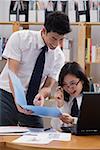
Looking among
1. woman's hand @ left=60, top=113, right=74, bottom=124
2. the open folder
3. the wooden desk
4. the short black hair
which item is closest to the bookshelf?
the short black hair

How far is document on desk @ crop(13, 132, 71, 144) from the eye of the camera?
1618 millimetres

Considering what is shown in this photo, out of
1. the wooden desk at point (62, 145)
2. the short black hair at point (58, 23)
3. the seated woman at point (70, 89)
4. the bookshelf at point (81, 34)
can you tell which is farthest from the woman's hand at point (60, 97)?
the bookshelf at point (81, 34)

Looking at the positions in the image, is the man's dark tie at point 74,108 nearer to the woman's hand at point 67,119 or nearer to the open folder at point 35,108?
the woman's hand at point 67,119

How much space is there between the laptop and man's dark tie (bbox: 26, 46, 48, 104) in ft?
2.46

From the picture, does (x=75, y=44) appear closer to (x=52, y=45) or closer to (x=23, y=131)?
(x=52, y=45)

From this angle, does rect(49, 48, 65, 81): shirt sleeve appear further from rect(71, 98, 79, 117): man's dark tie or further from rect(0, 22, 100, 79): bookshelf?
rect(0, 22, 100, 79): bookshelf

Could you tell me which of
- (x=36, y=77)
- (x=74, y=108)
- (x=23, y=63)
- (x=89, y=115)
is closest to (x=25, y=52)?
(x=23, y=63)

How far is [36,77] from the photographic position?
8.25 ft

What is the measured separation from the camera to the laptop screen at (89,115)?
1.74m

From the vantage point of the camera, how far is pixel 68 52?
4047 millimetres

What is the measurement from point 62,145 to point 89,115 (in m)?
0.29

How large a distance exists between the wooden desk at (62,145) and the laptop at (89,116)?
0.07 metres

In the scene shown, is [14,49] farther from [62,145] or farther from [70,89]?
[62,145]

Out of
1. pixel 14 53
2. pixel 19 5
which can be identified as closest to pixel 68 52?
pixel 19 5
